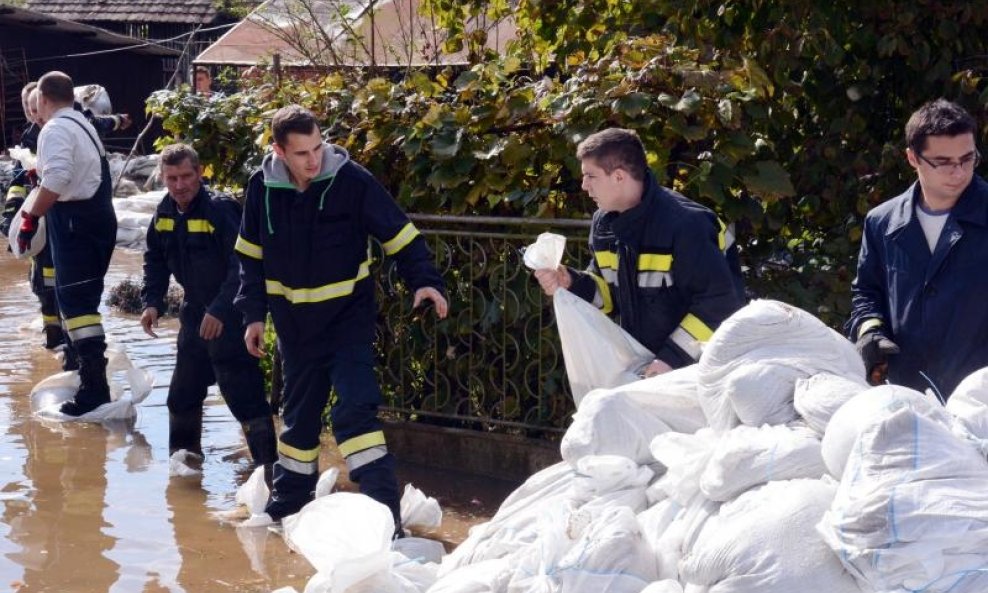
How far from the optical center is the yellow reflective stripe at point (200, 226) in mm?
6441

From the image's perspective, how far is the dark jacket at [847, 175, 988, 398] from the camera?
4.21 meters

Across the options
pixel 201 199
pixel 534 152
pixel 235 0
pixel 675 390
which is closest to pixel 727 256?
pixel 675 390

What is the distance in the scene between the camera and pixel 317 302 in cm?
546

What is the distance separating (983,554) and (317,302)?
2982mm

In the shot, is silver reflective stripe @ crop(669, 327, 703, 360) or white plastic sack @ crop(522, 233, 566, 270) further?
white plastic sack @ crop(522, 233, 566, 270)

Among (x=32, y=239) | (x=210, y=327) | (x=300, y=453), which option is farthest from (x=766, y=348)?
(x=32, y=239)

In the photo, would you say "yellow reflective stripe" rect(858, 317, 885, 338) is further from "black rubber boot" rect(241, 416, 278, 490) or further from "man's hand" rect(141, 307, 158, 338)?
"man's hand" rect(141, 307, 158, 338)

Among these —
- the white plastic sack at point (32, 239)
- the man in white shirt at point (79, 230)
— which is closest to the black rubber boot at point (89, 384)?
the man in white shirt at point (79, 230)

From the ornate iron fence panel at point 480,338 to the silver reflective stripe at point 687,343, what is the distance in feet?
4.42

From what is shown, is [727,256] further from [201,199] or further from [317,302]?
[201,199]

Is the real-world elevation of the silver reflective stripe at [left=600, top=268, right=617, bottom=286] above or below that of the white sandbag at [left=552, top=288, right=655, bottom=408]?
above

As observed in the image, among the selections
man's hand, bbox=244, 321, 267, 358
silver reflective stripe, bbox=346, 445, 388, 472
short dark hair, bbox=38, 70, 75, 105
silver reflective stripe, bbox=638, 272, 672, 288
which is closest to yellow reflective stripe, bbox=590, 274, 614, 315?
silver reflective stripe, bbox=638, 272, 672, 288

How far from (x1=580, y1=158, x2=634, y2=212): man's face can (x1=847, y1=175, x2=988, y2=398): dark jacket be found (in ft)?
2.54

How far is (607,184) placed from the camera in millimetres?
4691
